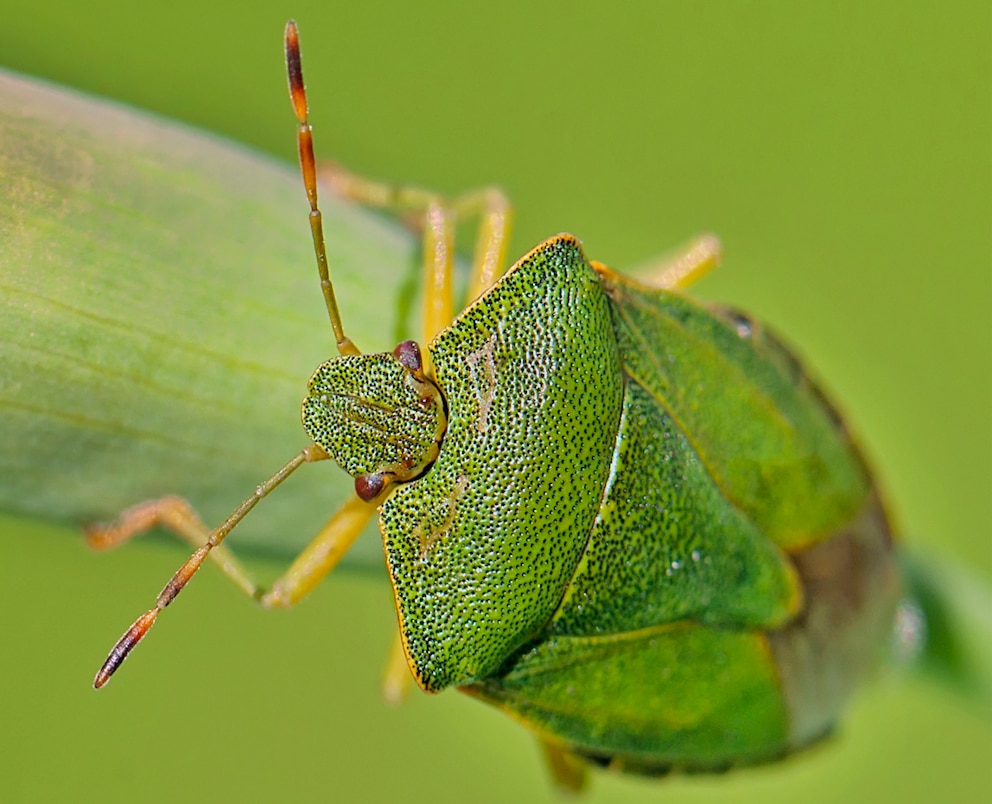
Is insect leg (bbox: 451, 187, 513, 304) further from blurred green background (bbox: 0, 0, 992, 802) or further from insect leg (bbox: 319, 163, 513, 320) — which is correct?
blurred green background (bbox: 0, 0, 992, 802)

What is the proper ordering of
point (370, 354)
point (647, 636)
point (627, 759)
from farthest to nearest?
point (627, 759)
point (647, 636)
point (370, 354)

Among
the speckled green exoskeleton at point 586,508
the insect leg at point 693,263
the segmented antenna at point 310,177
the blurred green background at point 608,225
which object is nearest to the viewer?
the segmented antenna at point 310,177

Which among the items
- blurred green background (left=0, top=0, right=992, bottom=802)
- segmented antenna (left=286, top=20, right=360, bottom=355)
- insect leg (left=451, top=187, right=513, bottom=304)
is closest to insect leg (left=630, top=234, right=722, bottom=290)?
insect leg (left=451, top=187, right=513, bottom=304)

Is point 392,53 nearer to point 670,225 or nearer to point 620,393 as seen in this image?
point 670,225

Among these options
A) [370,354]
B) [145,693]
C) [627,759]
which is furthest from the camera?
[145,693]

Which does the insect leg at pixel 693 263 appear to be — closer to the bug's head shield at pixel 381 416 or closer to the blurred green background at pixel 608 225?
the blurred green background at pixel 608 225

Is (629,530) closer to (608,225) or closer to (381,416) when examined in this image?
(381,416)

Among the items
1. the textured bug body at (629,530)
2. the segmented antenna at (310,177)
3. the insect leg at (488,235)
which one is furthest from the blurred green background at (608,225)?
the segmented antenna at (310,177)

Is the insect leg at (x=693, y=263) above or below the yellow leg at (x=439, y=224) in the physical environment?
above

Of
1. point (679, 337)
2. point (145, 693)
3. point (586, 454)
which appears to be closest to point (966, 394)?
point (679, 337)
